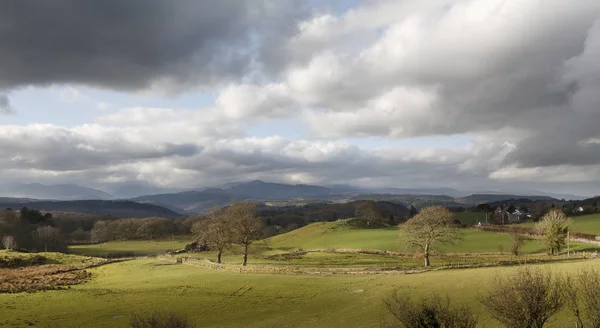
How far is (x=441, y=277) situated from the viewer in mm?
56812

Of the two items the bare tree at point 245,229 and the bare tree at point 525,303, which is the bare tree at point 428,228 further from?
the bare tree at point 525,303

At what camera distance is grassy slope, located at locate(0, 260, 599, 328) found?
42531mm

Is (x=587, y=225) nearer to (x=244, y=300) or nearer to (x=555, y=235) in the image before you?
(x=555, y=235)

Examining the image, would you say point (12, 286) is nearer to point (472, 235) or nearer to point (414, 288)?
point (414, 288)

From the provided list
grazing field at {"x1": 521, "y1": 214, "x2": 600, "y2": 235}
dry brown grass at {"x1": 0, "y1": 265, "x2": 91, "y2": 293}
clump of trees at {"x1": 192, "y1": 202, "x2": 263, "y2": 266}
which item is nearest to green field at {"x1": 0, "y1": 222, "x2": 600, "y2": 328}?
dry brown grass at {"x1": 0, "y1": 265, "x2": 91, "y2": 293}

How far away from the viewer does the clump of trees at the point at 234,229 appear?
302 ft

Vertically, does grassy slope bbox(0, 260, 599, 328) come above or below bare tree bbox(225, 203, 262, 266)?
below

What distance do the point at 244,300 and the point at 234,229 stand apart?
41.7 metres

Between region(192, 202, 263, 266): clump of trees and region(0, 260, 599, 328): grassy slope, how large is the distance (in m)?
22.7

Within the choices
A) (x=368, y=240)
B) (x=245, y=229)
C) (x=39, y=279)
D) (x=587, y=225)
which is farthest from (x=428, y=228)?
(x=587, y=225)

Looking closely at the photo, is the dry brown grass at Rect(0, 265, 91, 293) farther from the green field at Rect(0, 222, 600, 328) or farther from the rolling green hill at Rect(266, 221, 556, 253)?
the rolling green hill at Rect(266, 221, 556, 253)

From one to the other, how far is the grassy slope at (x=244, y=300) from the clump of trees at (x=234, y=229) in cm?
2273

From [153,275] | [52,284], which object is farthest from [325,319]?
[52,284]

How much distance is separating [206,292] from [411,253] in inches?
2763
